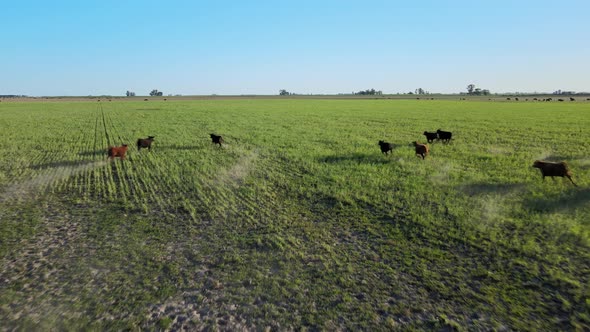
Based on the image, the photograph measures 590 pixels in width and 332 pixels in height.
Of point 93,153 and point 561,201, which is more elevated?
point 93,153

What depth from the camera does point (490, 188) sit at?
33.8 ft

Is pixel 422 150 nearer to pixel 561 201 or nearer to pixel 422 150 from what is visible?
pixel 422 150

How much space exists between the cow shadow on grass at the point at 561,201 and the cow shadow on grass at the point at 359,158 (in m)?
5.95

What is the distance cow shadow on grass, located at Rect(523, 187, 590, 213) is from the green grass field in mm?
72

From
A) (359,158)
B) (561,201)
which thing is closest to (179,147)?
(359,158)

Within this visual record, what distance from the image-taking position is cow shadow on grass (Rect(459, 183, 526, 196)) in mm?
9914

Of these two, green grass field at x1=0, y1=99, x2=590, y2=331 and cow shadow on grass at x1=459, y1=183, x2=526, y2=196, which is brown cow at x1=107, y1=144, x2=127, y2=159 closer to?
green grass field at x1=0, y1=99, x2=590, y2=331

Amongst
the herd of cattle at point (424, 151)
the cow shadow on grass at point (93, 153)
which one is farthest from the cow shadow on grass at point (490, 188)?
the cow shadow on grass at point (93, 153)

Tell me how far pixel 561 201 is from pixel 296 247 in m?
7.49

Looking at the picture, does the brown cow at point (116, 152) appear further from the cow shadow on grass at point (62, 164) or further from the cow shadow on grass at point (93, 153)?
the cow shadow on grass at point (93, 153)

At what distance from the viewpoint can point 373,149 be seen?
1752 centimetres

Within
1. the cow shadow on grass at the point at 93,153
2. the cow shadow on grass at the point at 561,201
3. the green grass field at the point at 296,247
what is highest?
the cow shadow on grass at the point at 93,153

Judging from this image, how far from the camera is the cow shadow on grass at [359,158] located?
14492mm

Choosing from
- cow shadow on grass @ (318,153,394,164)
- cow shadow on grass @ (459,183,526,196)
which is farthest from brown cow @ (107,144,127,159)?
cow shadow on grass @ (459,183,526,196)
